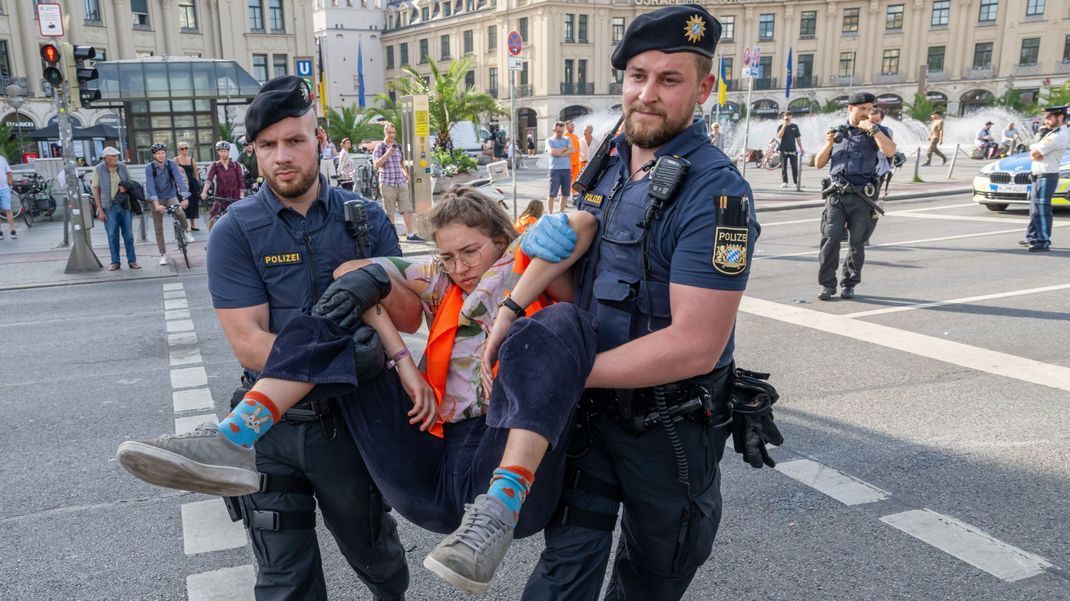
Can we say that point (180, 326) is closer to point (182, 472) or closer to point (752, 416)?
point (182, 472)

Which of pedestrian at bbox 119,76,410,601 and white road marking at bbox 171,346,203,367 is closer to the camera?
pedestrian at bbox 119,76,410,601

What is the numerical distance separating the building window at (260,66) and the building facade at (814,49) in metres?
18.5

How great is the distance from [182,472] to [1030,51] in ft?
241

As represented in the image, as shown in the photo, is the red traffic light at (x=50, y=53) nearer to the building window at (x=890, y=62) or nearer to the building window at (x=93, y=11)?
the building window at (x=93, y=11)

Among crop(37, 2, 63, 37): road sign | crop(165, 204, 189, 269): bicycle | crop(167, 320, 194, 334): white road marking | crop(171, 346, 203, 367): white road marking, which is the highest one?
crop(37, 2, 63, 37): road sign

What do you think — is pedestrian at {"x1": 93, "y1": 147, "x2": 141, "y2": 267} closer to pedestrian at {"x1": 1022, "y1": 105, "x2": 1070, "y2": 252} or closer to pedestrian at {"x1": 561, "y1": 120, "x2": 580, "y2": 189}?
pedestrian at {"x1": 561, "y1": 120, "x2": 580, "y2": 189}

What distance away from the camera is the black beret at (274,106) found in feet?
8.64

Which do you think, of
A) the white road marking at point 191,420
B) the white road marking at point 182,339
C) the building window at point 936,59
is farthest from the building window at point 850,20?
the white road marking at point 191,420

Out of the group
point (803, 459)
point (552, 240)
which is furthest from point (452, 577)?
point (803, 459)

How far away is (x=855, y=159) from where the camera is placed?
8.40 meters

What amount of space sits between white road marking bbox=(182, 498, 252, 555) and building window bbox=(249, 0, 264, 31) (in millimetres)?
50641

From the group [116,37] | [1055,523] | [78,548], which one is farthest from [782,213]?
[116,37]

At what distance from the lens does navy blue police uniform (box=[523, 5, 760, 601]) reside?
2.17m

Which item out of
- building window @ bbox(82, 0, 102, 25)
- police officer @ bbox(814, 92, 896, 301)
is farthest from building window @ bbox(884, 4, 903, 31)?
police officer @ bbox(814, 92, 896, 301)
